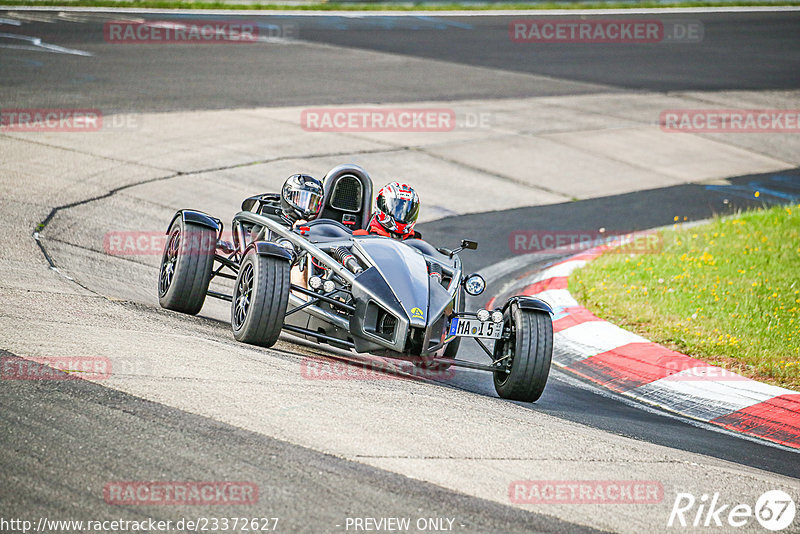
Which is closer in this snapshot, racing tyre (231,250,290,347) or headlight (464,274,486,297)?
racing tyre (231,250,290,347)

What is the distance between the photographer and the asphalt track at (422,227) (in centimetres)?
429

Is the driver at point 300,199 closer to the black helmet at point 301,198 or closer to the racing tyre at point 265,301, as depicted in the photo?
the black helmet at point 301,198

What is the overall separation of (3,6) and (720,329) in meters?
20.7

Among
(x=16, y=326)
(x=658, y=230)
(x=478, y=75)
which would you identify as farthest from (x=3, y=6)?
(x=16, y=326)

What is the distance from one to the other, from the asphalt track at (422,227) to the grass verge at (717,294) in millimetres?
1217

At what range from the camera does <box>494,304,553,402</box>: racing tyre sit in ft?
21.9

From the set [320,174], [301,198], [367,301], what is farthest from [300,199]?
[320,174]

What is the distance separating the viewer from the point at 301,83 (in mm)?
18766

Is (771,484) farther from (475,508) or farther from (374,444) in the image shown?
(374,444)

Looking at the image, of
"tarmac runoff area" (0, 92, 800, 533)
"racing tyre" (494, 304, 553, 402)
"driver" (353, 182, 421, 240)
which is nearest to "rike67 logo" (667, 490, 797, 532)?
"tarmac runoff area" (0, 92, 800, 533)

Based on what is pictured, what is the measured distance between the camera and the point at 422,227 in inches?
474

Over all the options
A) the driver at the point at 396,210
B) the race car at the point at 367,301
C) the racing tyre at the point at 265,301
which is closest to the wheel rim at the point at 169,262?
the race car at the point at 367,301

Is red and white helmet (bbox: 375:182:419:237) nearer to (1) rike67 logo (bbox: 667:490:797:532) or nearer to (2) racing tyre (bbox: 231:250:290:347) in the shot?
(2) racing tyre (bbox: 231:250:290:347)

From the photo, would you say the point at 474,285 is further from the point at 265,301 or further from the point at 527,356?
the point at 265,301
